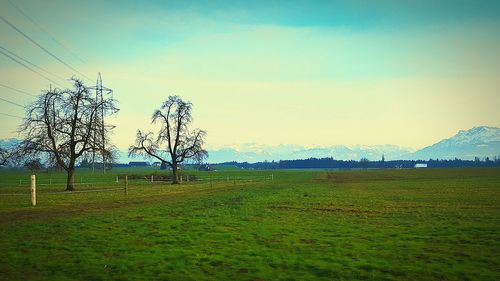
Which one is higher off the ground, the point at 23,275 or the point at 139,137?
the point at 139,137

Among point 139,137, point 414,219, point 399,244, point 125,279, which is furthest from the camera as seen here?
point 139,137

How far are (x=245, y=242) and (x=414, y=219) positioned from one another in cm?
1155

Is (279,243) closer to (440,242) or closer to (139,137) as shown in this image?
(440,242)

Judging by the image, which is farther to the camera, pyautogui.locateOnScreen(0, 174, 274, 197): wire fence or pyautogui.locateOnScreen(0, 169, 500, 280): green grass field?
pyautogui.locateOnScreen(0, 174, 274, 197): wire fence

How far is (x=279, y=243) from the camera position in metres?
14.3

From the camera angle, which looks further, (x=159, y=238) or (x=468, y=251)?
(x=159, y=238)

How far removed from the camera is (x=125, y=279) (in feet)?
31.3

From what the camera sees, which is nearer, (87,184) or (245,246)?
(245,246)

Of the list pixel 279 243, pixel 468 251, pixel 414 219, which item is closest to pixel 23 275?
pixel 279 243

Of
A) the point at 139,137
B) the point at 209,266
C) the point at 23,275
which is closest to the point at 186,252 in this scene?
the point at 209,266

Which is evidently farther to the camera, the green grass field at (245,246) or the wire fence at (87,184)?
the wire fence at (87,184)

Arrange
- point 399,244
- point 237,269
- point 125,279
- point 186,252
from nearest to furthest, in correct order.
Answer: point 125,279, point 237,269, point 186,252, point 399,244

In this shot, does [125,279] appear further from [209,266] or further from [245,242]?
[245,242]

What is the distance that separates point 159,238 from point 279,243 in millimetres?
4650
